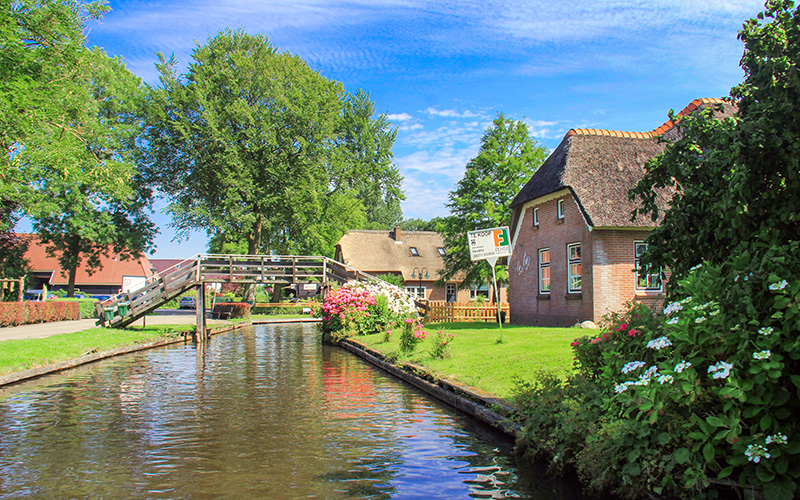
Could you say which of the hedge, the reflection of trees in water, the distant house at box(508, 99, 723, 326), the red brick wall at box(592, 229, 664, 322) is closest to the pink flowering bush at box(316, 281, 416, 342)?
the distant house at box(508, 99, 723, 326)

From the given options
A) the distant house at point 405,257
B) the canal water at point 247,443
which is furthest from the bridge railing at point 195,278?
the distant house at point 405,257

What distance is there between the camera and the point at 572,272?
2189 centimetres

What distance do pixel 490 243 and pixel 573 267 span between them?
697 centimetres

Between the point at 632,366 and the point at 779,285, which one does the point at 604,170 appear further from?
the point at 779,285

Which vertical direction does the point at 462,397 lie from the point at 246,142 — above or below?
below

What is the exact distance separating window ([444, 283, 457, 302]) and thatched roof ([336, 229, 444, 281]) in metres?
1.81

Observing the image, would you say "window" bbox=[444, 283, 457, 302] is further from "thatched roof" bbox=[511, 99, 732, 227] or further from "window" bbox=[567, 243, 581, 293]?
"window" bbox=[567, 243, 581, 293]

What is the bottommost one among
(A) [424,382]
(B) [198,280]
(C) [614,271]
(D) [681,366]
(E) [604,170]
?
(A) [424,382]

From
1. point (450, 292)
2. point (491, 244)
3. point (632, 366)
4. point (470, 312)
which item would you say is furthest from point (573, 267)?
point (450, 292)

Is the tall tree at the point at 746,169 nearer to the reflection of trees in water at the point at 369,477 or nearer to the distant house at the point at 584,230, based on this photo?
the reflection of trees in water at the point at 369,477

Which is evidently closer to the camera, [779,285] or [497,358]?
[779,285]

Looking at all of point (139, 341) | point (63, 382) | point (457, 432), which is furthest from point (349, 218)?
point (457, 432)

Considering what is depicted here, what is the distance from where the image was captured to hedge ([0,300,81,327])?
25562 millimetres

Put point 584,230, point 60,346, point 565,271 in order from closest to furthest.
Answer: point 60,346, point 584,230, point 565,271
